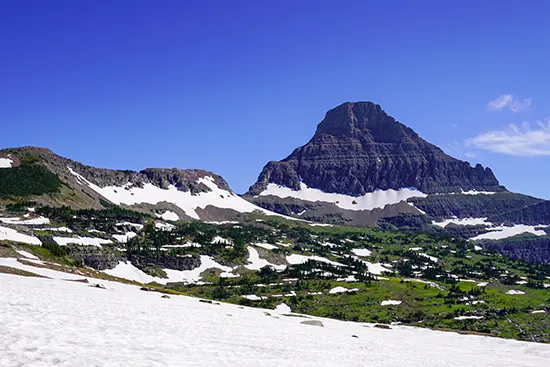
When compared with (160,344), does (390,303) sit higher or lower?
lower

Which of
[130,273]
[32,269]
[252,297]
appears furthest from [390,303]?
[32,269]

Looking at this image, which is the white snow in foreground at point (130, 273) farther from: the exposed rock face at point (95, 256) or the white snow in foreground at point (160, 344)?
the white snow in foreground at point (160, 344)

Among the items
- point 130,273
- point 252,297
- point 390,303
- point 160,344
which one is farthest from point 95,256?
point 160,344

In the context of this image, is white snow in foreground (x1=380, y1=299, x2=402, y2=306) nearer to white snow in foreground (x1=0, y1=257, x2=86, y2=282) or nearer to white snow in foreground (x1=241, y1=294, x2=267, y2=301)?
white snow in foreground (x1=241, y1=294, x2=267, y2=301)

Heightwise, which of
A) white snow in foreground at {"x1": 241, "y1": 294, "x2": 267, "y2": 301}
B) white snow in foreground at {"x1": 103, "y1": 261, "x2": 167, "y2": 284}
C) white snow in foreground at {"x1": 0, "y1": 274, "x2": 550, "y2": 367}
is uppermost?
white snow in foreground at {"x1": 0, "y1": 274, "x2": 550, "y2": 367}

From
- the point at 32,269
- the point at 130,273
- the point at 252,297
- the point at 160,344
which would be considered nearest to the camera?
the point at 160,344

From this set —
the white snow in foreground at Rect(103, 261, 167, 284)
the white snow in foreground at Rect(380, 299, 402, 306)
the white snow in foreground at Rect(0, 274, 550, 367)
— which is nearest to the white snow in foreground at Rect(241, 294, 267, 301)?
the white snow in foreground at Rect(103, 261, 167, 284)

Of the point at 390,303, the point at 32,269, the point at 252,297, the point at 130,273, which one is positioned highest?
the point at 32,269

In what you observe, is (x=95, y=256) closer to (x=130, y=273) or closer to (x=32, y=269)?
(x=130, y=273)

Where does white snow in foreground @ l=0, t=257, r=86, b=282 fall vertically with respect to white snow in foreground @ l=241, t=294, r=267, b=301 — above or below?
above

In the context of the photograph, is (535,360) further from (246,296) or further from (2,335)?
(246,296)

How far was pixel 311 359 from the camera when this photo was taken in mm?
27578

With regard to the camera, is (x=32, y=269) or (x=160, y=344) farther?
(x=32, y=269)

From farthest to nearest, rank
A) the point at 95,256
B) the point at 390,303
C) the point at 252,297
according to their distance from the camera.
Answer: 1. the point at 390,303
2. the point at 95,256
3. the point at 252,297
